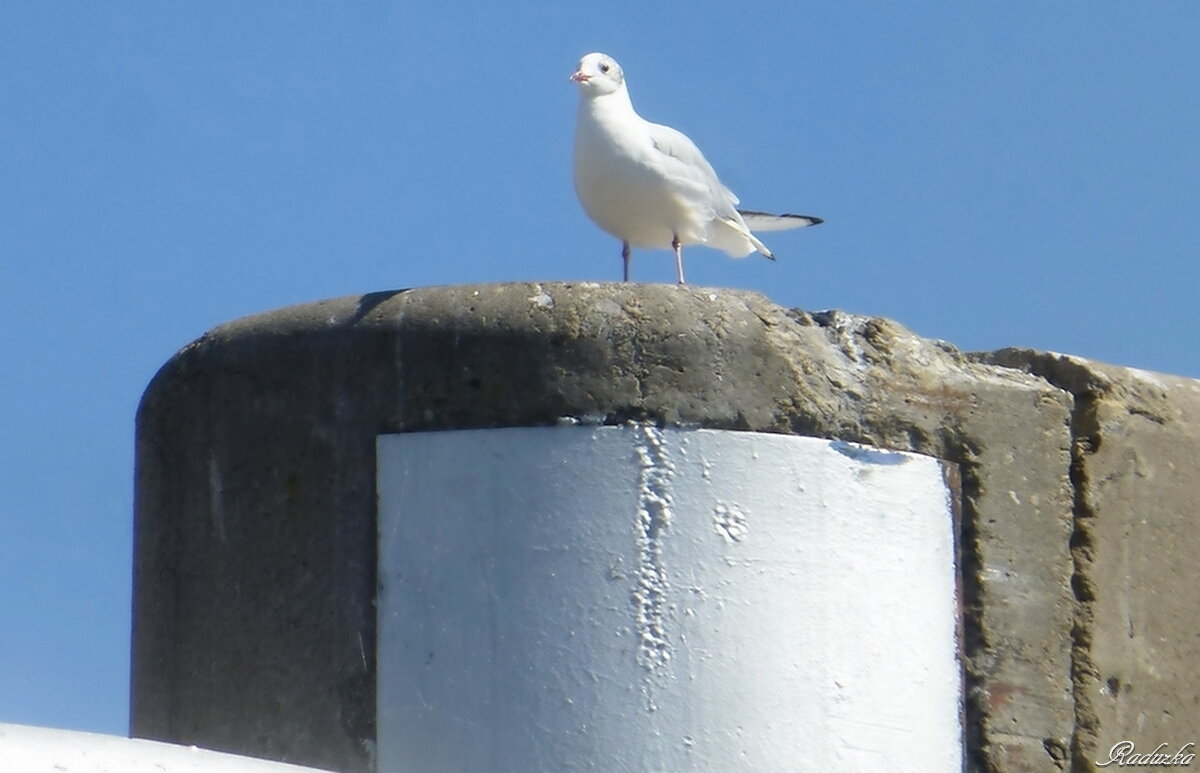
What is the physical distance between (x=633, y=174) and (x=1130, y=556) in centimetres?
213

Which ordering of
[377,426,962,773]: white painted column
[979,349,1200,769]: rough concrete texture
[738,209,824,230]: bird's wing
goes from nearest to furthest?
[377,426,962,773]: white painted column → [979,349,1200,769]: rough concrete texture → [738,209,824,230]: bird's wing

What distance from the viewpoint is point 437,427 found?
12.8 feet

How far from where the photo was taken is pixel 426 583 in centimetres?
382

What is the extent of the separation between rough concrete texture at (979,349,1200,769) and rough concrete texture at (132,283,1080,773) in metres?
0.05

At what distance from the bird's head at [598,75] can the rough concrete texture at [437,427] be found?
2.19 meters

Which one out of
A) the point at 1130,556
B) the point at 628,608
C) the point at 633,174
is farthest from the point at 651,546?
the point at 633,174

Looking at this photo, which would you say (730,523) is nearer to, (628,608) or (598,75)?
(628,608)

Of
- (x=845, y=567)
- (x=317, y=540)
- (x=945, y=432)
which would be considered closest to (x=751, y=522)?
(x=845, y=567)

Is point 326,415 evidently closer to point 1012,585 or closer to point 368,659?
point 368,659

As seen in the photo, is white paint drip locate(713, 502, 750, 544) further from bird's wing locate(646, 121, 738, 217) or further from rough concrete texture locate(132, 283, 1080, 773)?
Result: bird's wing locate(646, 121, 738, 217)

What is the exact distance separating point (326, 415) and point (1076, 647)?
1667 mm

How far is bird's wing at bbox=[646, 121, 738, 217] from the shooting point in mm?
6047

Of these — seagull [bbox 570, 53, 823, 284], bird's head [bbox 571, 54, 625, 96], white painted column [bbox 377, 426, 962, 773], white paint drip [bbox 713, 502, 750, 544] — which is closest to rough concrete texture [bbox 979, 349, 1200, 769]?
white painted column [bbox 377, 426, 962, 773]

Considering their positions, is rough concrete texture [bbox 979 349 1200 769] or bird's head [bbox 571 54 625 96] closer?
rough concrete texture [bbox 979 349 1200 769]
